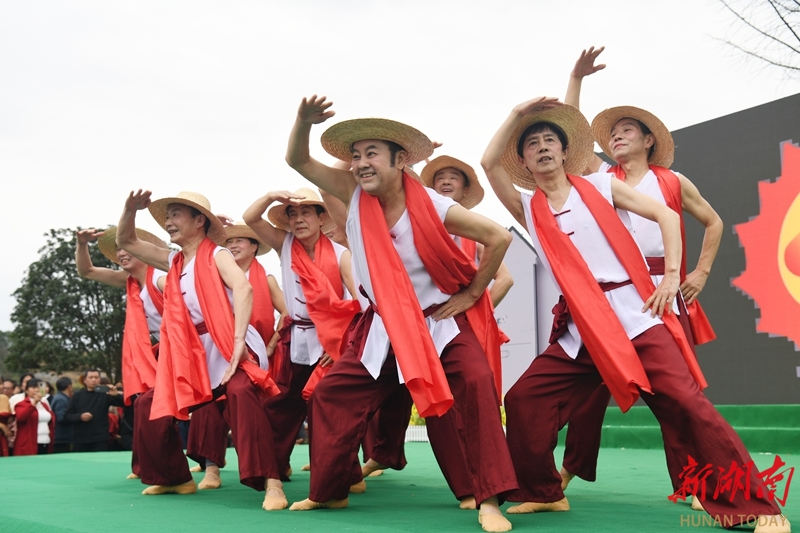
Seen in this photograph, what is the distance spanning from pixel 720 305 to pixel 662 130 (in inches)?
229

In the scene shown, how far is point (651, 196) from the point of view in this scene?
4.61 m

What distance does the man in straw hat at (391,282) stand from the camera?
13.1ft

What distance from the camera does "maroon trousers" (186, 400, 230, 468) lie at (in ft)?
20.4

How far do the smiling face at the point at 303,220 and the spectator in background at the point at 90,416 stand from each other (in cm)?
699

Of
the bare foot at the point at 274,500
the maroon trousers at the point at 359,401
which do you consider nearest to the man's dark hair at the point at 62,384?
the bare foot at the point at 274,500

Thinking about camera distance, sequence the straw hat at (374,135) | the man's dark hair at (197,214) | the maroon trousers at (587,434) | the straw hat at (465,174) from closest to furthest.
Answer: the straw hat at (374,135)
the maroon trousers at (587,434)
the man's dark hair at (197,214)
the straw hat at (465,174)

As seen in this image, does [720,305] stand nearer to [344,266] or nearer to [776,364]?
[776,364]

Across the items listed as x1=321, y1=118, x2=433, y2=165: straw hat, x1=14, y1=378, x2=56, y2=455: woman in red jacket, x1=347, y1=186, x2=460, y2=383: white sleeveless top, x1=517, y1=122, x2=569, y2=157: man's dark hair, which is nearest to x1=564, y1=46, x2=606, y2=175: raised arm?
x1=517, y1=122, x2=569, y2=157: man's dark hair

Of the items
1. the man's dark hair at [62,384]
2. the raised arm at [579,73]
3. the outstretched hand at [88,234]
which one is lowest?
the man's dark hair at [62,384]

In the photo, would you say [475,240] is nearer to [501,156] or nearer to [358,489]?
[501,156]

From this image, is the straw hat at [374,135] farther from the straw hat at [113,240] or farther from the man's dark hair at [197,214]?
the straw hat at [113,240]

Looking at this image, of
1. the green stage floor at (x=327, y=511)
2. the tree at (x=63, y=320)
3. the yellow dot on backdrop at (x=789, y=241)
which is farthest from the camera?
the tree at (x=63, y=320)

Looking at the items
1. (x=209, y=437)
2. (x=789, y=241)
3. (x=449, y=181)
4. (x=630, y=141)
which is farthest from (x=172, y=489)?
(x=789, y=241)

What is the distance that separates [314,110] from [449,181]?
2.21 m
